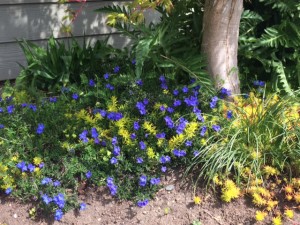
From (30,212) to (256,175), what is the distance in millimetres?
1427

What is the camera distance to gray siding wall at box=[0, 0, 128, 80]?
156 inches

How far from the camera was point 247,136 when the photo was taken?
8.91 feet

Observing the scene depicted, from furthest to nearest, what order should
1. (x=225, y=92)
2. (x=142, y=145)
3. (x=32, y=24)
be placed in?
(x=32, y=24), (x=225, y=92), (x=142, y=145)

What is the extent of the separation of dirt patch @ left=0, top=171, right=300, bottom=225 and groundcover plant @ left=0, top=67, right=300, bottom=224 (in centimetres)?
6

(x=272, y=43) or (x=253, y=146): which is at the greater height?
(x=272, y=43)

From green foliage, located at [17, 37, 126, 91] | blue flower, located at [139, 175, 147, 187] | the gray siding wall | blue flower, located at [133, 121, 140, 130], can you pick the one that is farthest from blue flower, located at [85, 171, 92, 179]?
the gray siding wall

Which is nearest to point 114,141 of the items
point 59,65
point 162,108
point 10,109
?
point 162,108

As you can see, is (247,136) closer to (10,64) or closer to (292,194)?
(292,194)

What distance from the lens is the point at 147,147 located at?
2.75 m

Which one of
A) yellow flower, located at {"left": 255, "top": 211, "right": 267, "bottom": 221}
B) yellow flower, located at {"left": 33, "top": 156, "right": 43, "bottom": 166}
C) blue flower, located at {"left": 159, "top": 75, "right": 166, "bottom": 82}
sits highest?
blue flower, located at {"left": 159, "top": 75, "right": 166, "bottom": 82}

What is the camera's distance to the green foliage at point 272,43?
3.32m

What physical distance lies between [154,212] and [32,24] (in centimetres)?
247

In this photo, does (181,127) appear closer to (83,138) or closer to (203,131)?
(203,131)

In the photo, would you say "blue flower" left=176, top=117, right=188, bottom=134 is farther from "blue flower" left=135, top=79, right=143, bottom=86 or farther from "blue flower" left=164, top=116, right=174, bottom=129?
"blue flower" left=135, top=79, right=143, bottom=86
